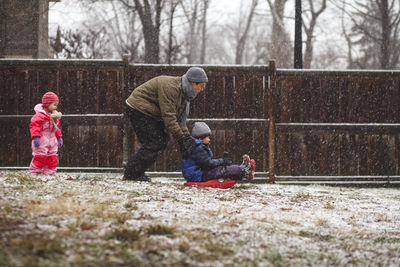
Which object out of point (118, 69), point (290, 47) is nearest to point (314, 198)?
point (118, 69)

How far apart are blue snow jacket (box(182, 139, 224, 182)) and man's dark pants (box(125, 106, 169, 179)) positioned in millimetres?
453

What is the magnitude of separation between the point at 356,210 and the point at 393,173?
3.68m

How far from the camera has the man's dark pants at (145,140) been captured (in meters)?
5.61

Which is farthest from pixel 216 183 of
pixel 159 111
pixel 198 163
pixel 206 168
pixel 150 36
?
pixel 150 36

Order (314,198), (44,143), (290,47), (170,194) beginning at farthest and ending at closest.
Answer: (290,47)
(44,143)
(314,198)
(170,194)

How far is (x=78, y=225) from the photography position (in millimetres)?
2961

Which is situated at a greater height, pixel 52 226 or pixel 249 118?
pixel 249 118

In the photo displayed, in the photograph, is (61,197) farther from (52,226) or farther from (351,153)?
(351,153)

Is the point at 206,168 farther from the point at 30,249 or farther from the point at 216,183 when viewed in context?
the point at 30,249

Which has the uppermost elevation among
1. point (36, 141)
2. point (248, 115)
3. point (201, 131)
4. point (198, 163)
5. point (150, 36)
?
point (150, 36)

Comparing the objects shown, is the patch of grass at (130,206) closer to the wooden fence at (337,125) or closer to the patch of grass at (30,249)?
the patch of grass at (30,249)

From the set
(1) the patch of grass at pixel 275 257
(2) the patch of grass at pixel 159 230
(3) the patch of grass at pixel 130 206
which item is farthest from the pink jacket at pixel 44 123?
(1) the patch of grass at pixel 275 257

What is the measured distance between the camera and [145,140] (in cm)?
573

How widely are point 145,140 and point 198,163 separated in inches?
30.9
